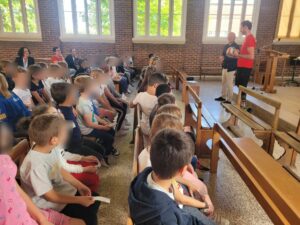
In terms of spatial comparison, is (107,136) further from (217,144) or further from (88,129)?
(217,144)

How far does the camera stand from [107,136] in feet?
9.73

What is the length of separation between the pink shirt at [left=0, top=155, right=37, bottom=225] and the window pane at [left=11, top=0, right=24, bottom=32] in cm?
949

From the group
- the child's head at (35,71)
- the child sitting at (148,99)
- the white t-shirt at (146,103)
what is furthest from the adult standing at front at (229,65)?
the child's head at (35,71)

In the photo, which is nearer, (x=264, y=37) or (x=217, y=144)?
(x=217, y=144)

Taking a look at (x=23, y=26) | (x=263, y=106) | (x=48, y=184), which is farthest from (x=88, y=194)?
(x=23, y=26)

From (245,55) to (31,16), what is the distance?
7.70m

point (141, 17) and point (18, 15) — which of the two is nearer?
point (18, 15)

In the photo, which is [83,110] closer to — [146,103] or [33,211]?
[146,103]

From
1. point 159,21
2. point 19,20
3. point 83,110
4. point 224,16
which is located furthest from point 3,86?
point 224,16

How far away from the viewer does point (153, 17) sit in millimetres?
9031

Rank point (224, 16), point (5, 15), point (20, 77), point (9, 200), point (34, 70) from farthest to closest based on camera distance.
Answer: point (224, 16)
point (5, 15)
point (34, 70)
point (20, 77)
point (9, 200)

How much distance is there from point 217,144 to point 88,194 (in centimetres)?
157

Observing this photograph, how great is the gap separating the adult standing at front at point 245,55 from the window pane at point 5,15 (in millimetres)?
8205

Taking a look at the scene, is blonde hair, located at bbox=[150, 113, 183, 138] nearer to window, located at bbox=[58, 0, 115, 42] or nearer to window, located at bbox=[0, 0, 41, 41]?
window, located at bbox=[58, 0, 115, 42]
